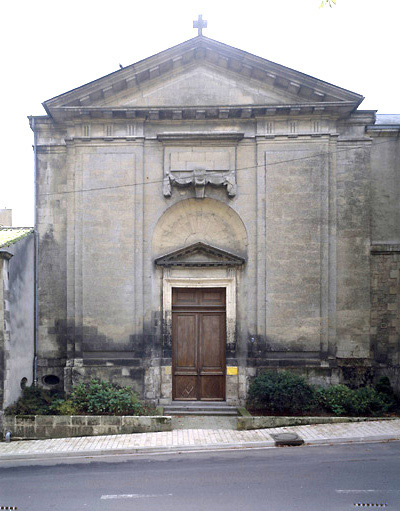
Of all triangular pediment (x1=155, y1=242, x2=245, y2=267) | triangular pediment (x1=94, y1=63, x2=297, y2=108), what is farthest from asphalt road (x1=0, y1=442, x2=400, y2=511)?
triangular pediment (x1=94, y1=63, x2=297, y2=108)

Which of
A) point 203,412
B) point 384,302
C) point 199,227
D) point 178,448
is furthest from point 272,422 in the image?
point 199,227

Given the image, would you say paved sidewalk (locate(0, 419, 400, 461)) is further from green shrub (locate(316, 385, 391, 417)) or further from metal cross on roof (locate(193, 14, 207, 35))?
metal cross on roof (locate(193, 14, 207, 35))

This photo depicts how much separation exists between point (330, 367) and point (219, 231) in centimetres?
541

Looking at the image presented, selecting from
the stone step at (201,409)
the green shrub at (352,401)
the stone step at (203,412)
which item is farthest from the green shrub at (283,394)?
the stone step at (201,409)

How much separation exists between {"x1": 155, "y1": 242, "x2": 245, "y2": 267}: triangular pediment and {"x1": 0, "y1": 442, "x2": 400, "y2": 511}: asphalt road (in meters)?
5.54

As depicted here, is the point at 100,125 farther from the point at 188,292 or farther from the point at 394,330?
the point at 394,330

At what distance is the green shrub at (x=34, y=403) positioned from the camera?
11.7 meters

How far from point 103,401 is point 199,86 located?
9.94 metres

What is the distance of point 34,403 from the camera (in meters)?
12.1

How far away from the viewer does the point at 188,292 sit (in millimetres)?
13812

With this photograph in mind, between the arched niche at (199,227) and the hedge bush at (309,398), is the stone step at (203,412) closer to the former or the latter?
the hedge bush at (309,398)

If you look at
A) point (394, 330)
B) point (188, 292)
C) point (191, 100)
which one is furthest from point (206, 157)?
point (394, 330)

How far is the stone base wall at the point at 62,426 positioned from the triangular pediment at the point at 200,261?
4798 mm

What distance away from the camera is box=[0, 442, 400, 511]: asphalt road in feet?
24.1
